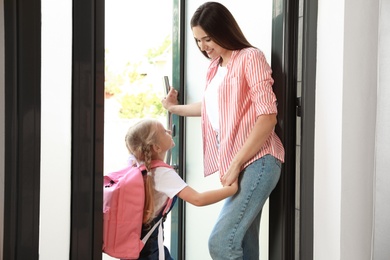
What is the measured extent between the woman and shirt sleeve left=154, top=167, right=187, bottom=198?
177 mm

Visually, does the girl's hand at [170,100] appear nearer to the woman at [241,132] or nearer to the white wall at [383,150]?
the woman at [241,132]

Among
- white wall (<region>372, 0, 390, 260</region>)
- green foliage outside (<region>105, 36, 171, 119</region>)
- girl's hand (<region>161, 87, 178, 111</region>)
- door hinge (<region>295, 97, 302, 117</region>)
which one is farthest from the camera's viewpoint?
green foliage outside (<region>105, 36, 171, 119</region>)

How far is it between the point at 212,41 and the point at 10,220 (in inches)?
38.2

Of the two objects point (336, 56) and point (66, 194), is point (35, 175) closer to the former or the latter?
point (66, 194)

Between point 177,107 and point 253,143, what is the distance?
1.86 feet

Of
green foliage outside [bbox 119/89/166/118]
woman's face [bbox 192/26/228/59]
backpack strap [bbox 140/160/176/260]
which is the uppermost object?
woman's face [bbox 192/26/228/59]

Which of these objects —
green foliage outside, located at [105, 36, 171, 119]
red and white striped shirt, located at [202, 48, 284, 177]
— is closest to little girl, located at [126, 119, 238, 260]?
red and white striped shirt, located at [202, 48, 284, 177]

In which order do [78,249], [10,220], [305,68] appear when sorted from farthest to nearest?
1. [305,68]
2. [78,249]
3. [10,220]

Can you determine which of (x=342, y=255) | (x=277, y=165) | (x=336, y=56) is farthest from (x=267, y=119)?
(x=342, y=255)

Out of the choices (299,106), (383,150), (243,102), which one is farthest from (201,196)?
(383,150)

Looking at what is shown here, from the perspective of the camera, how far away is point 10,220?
1283 millimetres

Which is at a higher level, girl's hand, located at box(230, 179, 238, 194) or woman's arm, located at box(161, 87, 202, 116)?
woman's arm, located at box(161, 87, 202, 116)

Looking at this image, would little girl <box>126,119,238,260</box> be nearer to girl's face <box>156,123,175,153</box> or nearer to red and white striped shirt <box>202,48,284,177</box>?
girl's face <box>156,123,175,153</box>

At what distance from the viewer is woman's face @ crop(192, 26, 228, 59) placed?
1.76 m
